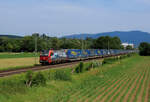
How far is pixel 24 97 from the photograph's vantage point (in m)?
13.2

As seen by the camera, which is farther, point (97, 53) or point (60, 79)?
point (97, 53)

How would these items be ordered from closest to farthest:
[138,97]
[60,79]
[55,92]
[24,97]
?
[24,97]
[138,97]
[55,92]
[60,79]

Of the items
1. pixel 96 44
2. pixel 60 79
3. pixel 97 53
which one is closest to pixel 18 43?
pixel 96 44

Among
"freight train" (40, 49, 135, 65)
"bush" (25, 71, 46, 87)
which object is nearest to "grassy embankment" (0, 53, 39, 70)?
"freight train" (40, 49, 135, 65)

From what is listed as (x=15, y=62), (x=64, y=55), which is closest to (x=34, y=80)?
(x=64, y=55)

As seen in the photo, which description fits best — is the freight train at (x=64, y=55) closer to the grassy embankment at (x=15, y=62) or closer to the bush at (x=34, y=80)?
the grassy embankment at (x=15, y=62)

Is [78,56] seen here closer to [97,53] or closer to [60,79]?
[97,53]

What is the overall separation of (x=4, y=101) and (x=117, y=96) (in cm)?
766

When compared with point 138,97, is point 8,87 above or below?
above

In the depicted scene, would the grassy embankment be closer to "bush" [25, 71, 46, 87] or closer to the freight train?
the freight train

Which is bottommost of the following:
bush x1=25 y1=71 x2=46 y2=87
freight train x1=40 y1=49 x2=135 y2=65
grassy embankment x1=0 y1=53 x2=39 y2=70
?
grassy embankment x1=0 y1=53 x2=39 y2=70

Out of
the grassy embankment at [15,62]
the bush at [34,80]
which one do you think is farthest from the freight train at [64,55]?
the bush at [34,80]

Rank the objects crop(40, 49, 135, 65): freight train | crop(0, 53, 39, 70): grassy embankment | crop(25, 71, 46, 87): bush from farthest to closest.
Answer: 1. crop(40, 49, 135, 65): freight train
2. crop(0, 53, 39, 70): grassy embankment
3. crop(25, 71, 46, 87): bush

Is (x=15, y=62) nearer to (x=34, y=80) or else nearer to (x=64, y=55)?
(x=64, y=55)
